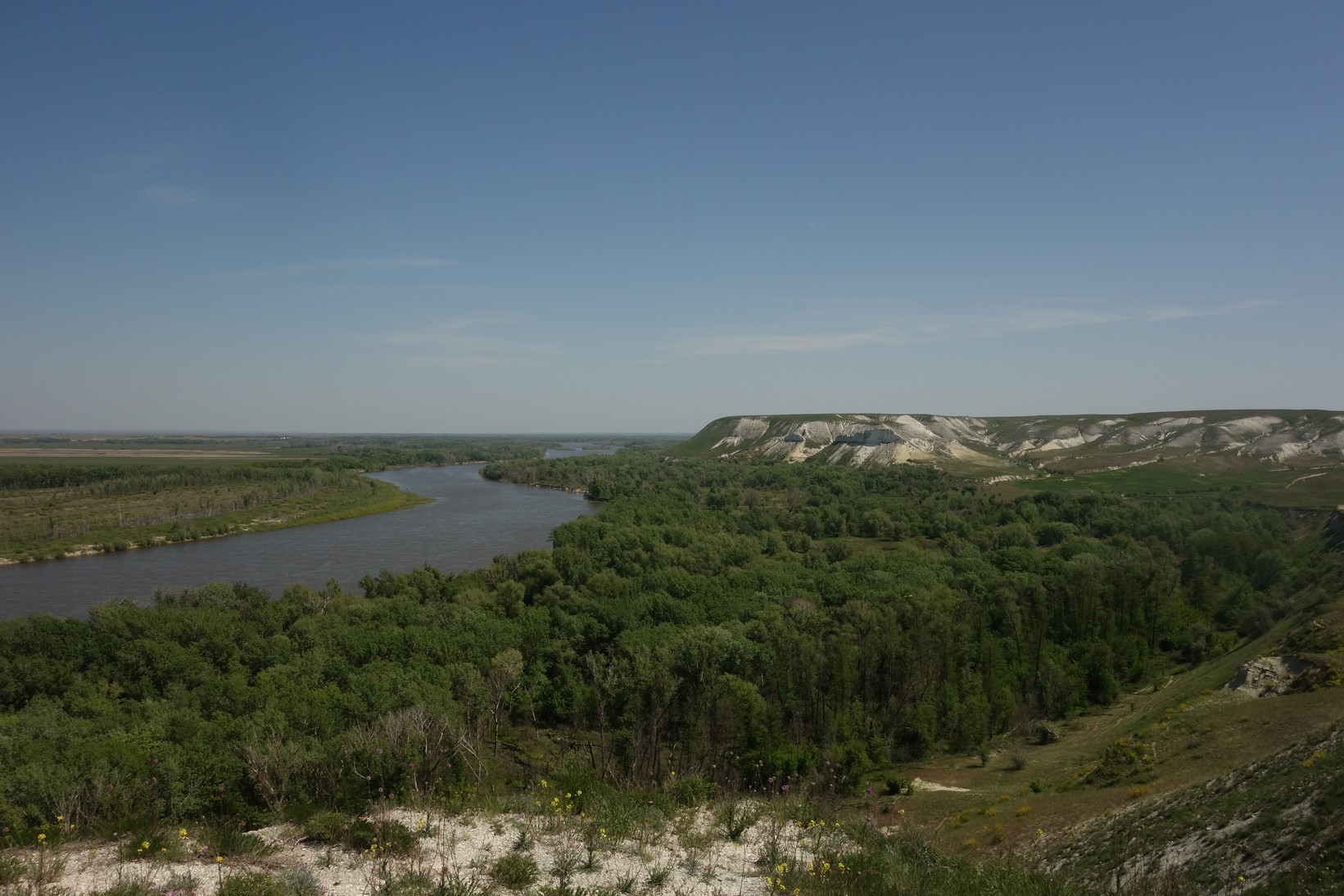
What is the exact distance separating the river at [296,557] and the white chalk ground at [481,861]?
112 ft

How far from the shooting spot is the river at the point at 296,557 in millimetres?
37188

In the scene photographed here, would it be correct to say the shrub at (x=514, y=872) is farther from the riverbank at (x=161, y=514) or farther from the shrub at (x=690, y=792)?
the riverbank at (x=161, y=514)

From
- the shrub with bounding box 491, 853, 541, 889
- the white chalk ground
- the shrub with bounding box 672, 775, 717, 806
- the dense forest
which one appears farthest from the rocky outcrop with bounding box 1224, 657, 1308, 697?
the shrub with bounding box 491, 853, 541, 889

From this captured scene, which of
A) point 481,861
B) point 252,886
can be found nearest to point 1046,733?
point 481,861

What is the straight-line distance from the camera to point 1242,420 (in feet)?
286

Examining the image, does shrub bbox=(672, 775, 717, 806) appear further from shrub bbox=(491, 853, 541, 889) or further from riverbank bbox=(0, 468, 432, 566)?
riverbank bbox=(0, 468, 432, 566)

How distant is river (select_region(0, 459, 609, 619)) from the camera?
37.2m

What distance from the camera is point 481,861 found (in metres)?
5.64

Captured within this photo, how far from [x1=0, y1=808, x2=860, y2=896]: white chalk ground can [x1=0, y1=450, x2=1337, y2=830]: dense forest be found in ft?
4.43

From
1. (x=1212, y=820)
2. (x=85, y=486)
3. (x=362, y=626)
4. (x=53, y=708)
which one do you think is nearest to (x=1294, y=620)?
(x=1212, y=820)

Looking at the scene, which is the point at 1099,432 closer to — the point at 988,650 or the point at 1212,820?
the point at 988,650

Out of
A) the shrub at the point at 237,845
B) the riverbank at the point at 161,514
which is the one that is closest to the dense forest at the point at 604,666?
the shrub at the point at 237,845

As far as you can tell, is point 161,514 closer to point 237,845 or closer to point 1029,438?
point 237,845

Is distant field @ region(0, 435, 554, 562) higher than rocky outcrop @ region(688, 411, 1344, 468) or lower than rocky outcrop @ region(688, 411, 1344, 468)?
lower
